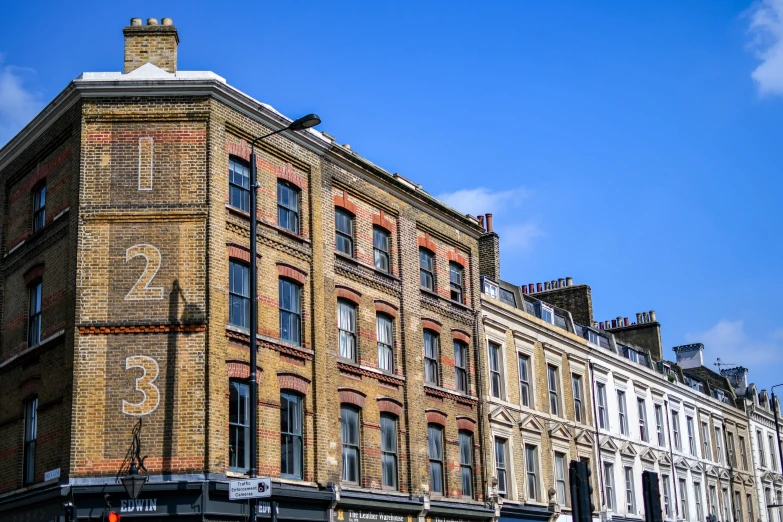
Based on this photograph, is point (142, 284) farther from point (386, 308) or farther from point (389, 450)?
point (389, 450)

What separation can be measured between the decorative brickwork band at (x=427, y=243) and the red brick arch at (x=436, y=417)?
5025mm

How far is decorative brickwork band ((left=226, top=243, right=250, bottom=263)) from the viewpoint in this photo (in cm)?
2217

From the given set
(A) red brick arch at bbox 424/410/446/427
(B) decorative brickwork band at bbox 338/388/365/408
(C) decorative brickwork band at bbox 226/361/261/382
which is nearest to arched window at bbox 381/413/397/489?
(B) decorative brickwork band at bbox 338/388/365/408

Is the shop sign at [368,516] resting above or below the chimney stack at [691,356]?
below

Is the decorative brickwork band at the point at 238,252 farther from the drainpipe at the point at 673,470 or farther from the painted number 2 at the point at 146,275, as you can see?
the drainpipe at the point at 673,470

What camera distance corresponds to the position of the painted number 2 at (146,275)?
2117 centimetres

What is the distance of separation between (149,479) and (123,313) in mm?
3604

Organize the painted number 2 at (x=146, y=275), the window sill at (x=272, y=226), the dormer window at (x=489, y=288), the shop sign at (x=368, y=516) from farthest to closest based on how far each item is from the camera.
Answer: the dormer window at (x=489, y=288) < the shop sign at (x=368, y=516) < the window sill at (x=272, y=226) < the painted number 2 at (x=146, y=275)

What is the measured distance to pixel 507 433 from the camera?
31.8 metres

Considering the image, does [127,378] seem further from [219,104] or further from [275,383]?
[219,104]

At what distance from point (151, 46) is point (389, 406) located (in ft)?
36.6

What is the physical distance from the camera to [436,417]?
2836cm

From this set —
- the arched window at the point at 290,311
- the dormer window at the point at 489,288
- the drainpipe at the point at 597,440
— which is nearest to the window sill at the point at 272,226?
the arched window at the point at 290,311

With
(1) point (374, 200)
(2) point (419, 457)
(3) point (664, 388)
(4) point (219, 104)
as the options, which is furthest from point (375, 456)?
(3) point (664, 388)
